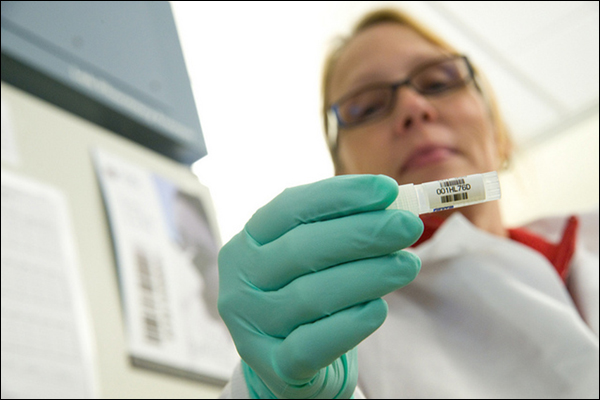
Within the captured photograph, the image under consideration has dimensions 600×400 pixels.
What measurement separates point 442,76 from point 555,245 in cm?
41

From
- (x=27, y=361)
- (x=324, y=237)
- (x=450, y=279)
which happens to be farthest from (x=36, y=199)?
(x=450, y=279)

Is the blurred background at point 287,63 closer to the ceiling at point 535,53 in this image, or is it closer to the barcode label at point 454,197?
the ceiling at point 535,53

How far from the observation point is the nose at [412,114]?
85 cm

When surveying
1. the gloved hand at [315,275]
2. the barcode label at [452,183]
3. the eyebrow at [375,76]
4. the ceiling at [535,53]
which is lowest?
the ceiling at [535,53]

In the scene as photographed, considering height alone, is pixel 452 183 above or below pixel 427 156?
above

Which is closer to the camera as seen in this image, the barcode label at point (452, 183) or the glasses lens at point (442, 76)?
the barcode label at point (452, 183)

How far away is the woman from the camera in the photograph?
40 cm

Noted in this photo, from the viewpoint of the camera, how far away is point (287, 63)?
3.66 ft

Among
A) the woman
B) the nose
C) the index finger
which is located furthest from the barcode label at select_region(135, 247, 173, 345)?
the nose

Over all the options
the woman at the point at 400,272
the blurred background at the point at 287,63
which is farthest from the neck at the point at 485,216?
the blurred background at the point at 287,63

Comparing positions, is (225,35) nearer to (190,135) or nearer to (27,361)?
(190,135)

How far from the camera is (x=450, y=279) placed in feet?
2.32

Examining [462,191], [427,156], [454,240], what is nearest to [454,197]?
[462,191]

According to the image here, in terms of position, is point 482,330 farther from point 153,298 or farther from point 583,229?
point 153,298
